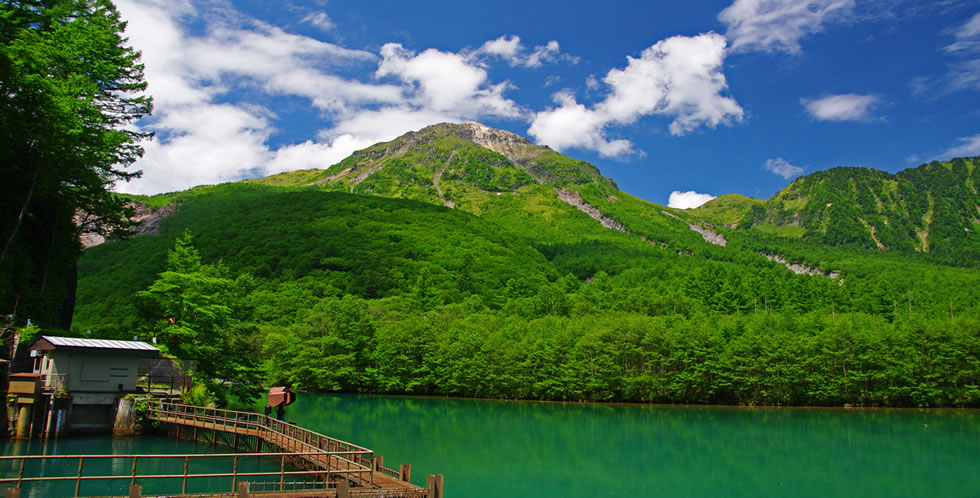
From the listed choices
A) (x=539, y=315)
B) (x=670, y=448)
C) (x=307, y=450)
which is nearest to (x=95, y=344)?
(x=307, y=450)

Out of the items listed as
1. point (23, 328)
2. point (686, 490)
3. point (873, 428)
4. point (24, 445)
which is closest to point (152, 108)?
point (23, 328)

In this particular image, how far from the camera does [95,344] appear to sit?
33938 millimetres

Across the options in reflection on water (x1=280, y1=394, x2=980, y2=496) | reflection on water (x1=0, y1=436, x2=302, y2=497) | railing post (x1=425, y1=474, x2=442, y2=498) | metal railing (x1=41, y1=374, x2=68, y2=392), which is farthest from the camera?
metal railing (x1=41, y1=374, x2=68, y2=392)

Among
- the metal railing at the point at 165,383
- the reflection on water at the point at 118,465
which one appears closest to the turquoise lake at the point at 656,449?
the reflection on water at the point at 118,465

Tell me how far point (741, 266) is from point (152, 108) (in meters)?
137

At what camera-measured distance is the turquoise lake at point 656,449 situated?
1073 inches

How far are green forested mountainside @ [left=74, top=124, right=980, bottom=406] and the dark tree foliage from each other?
5.70m

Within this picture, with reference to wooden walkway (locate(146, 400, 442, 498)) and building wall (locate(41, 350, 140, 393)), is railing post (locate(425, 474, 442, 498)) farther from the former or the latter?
building wall (locate(41, 350, 140, 393))

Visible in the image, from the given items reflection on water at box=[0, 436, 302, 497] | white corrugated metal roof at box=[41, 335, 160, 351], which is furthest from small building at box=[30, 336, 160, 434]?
reflection on water at box=[0, 436, 302, 497]

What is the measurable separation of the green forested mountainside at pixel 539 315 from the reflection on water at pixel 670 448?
6.88 m

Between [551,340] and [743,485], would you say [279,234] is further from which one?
[743,485]

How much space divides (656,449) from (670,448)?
106 centimetres

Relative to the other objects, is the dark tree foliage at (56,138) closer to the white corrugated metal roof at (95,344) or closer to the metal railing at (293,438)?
the white corrugated metal roof at (95,344)

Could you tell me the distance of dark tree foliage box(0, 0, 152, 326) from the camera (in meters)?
33.2
